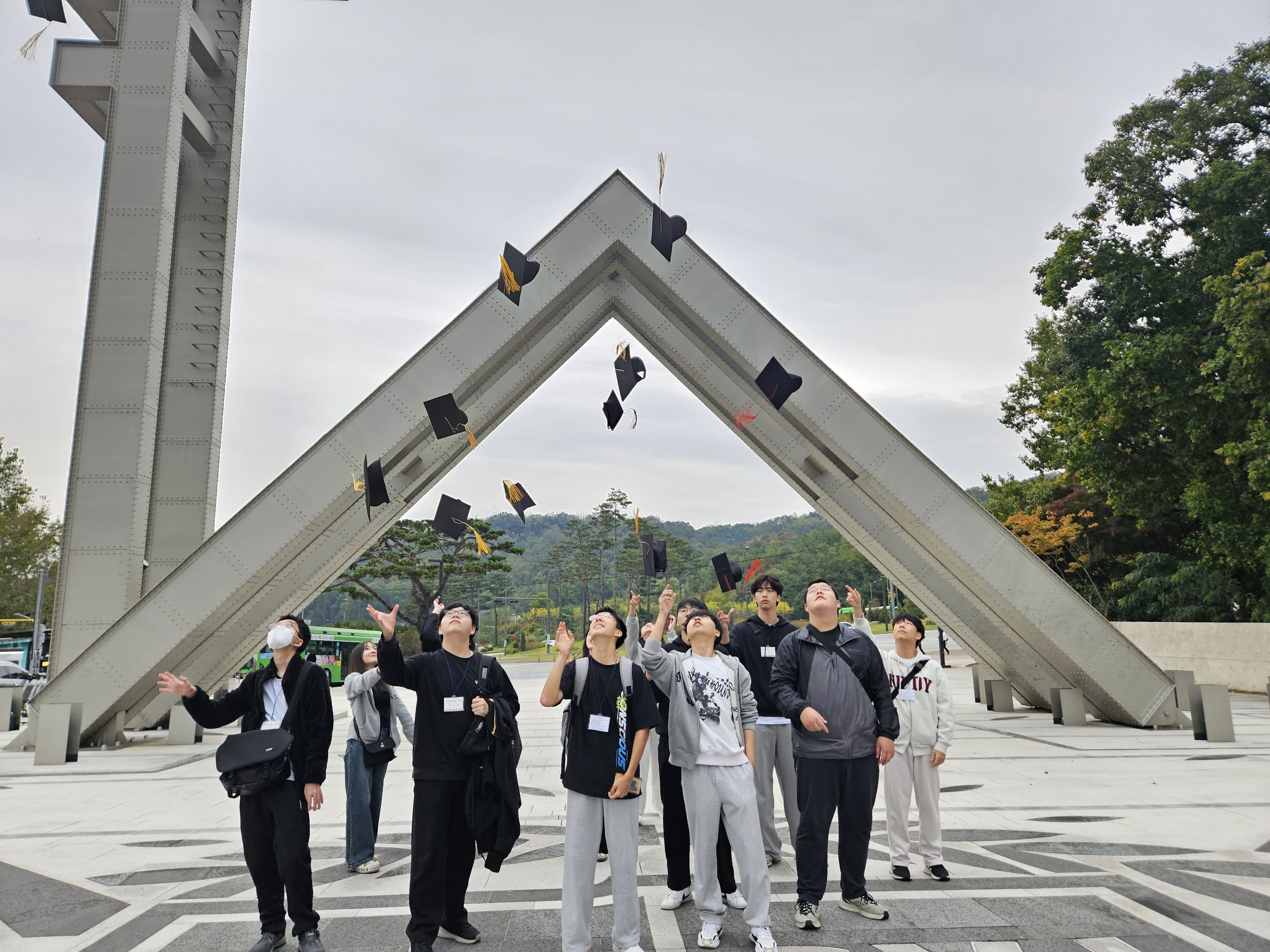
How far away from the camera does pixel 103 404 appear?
1463cm

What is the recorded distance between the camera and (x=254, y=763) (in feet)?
14.3

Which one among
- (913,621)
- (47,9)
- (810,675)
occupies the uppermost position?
(47,9)

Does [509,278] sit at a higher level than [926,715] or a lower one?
higher

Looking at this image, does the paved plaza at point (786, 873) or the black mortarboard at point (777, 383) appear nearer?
the paved plaza at point (786, 873)

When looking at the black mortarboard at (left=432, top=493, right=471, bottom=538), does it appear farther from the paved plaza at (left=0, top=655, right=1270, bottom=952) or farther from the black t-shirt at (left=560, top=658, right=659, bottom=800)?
the black t-shirt at (left=560, top=658, right=659, bottom=800)

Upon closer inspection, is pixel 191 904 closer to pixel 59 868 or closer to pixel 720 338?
Answer: pixel 59 868

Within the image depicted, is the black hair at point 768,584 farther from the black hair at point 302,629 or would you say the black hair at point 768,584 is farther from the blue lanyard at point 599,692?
the black hair at point 302,629

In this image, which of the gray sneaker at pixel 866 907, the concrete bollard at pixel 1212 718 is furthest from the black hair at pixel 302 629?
the concrete bollard at pixel 1212 718

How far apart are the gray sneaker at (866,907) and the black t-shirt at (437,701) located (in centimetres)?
243

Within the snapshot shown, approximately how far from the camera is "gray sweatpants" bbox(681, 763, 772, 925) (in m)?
4.45

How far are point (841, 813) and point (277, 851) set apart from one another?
11.0 feet

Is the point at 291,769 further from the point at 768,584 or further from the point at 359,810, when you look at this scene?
the point at 768,584

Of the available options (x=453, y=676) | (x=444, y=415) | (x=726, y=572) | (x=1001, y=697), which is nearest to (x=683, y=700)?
(x=453, y=676)

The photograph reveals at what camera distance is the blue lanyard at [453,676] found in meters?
4.57
